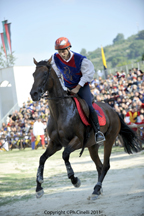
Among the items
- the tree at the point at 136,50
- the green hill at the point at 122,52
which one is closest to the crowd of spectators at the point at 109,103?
the green hill at the point at 122,52

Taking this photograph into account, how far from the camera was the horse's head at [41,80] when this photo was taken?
456 centimetres

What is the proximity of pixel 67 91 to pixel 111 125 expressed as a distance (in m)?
1.75

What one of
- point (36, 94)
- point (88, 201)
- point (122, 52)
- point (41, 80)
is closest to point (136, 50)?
point (122, 52)

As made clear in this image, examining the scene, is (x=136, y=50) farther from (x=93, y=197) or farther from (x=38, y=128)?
(x=93, y=197)

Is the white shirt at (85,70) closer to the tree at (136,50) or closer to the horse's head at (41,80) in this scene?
the horse's head at (41,80)

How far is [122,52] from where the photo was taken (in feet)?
497

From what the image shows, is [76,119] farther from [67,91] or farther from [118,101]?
[118,101]

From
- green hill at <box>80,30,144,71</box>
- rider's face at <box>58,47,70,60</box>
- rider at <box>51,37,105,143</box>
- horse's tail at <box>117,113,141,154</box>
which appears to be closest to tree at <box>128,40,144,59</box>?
green hill at <box>80,30,144,71</box>

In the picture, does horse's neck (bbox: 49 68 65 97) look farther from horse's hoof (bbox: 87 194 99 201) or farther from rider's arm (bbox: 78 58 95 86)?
horse's hoof (bbox: 87 194 99 201)

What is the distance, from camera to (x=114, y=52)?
157m

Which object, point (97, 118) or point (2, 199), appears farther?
point (2, 199)

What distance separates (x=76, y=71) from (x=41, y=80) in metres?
0.83

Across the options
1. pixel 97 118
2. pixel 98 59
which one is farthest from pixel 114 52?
pixel 97 118

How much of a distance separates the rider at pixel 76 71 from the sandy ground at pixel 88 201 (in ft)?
3.77
